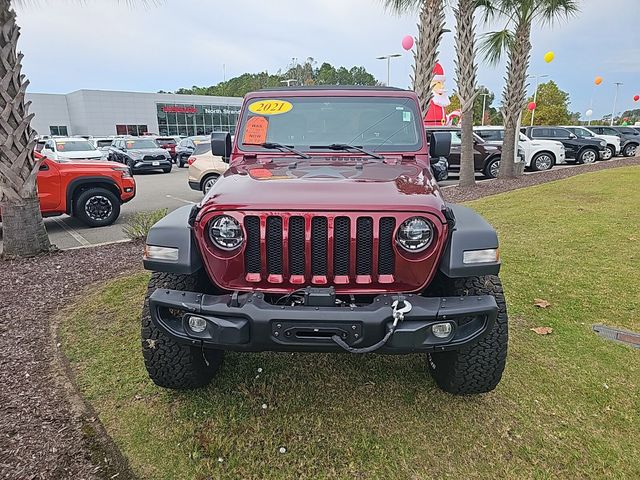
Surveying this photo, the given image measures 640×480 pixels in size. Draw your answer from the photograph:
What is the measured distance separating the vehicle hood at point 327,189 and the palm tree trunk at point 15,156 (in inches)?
147

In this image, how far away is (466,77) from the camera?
41.2ft

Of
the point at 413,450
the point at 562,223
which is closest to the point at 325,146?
the point at 413,450

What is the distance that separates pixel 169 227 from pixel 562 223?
674 centimetres

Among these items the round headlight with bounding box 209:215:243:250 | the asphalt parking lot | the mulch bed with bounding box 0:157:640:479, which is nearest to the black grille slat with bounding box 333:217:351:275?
the round headlight with bounding box 209:215:243:250

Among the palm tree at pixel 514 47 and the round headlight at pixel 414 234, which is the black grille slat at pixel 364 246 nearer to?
the round headlight at pixel 414 234

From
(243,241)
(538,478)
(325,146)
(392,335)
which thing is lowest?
(538,478)

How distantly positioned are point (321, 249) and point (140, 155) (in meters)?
19.4

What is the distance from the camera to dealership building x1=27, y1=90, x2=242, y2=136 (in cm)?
4675

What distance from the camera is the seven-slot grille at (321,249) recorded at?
7.77ft

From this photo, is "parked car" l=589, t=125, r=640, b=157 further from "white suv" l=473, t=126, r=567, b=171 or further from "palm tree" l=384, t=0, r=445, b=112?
→ "palm tree" l=384, t=0, r=445, b=112

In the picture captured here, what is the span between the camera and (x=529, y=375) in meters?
3.15

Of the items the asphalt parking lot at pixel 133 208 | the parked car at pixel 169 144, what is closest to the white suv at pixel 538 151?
the asphalt parking lot at pixel 133 208

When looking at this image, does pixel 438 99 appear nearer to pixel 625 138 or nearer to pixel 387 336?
pixel 625 138

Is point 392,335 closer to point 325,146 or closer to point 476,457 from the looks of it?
point 476,457
